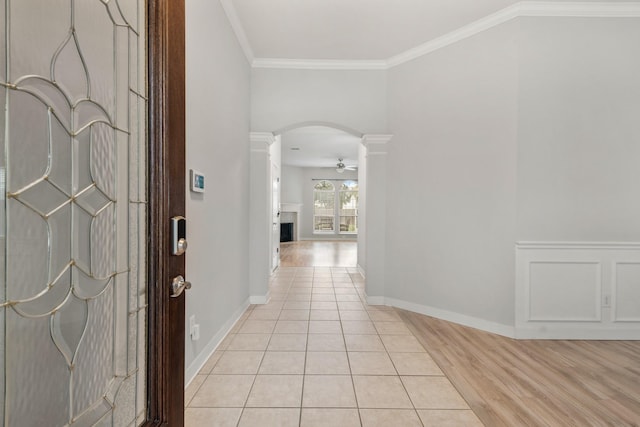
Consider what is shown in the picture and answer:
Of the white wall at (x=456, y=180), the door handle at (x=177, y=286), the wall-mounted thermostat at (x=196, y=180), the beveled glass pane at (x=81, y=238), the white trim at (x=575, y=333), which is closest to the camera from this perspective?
the beveled glass pane at (x=81, y=238)

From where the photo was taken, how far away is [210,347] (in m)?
2.41

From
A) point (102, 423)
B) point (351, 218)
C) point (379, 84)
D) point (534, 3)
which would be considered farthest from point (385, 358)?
point (351, 218)

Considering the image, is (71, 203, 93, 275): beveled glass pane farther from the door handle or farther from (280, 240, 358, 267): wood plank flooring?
(280, 240, 358, 267): wood plank flooring

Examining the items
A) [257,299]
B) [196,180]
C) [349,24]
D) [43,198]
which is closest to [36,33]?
[43,198]

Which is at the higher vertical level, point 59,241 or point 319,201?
point 319,201

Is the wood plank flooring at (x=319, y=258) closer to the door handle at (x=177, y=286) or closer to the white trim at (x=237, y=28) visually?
the white trim at (x=237, y=28)

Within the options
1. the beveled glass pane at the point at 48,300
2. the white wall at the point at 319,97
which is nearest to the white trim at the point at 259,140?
the white wall at the point at 319,97

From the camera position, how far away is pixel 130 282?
909 millimetres

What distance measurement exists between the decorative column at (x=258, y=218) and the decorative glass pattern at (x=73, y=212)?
2.76m

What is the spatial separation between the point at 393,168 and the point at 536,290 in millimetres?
1847

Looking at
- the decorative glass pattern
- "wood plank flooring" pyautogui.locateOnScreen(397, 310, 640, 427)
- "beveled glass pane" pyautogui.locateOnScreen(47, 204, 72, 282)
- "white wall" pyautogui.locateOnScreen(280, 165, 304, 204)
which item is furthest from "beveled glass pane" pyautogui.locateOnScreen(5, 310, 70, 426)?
"white wall" pyautogui.locateOnScreen(280, 165, 304, 204)

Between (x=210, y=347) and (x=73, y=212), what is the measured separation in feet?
6.49

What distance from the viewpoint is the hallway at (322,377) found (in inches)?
68.9

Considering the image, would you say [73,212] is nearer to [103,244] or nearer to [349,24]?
[103,244]
